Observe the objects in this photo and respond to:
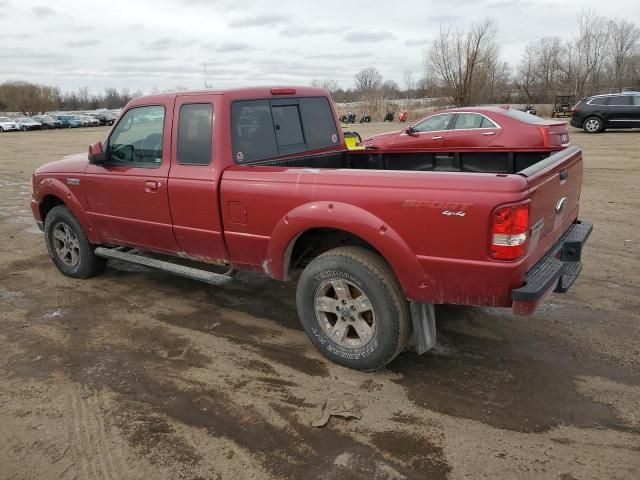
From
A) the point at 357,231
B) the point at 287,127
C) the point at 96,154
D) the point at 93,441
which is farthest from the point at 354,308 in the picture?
the point at 96,154

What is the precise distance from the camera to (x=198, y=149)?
429cm

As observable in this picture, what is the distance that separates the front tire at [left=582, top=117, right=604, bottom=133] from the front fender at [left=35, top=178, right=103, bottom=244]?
21444 millimetres

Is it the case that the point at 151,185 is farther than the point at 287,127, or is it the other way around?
the point at 287,127

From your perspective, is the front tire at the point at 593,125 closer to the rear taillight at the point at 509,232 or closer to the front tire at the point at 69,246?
the front tire at the point at 69,246

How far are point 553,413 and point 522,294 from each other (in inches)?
32.8

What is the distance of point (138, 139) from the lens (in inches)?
191

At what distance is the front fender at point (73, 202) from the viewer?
5386 millimetres

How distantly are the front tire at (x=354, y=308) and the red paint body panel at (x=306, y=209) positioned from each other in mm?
159

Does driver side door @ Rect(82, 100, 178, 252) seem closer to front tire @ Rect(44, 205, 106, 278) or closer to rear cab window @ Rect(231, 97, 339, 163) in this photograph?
front tire @ Rect(44, 205, 106, 278)

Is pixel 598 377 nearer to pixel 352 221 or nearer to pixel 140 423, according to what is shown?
pixel 352 221

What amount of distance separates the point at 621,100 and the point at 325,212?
21.4 m

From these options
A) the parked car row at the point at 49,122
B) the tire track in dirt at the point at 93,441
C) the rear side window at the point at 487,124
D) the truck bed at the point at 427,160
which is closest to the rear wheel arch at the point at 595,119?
the rear side window at the point at 487,124

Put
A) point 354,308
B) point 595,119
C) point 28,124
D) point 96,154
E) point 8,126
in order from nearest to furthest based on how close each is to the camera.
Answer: point 354,308
point 96,154
point 595,119
point 8,126
point 28,124

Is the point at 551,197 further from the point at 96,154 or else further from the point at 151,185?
the point at 96,154
